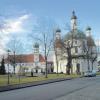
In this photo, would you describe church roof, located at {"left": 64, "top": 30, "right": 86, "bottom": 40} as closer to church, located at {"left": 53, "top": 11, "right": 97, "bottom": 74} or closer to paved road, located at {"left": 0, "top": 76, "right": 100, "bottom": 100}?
church, located at {"left": 53, "top": 11, "right": 97, "bottom": 74}

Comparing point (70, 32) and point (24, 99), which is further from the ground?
point (70, 32)

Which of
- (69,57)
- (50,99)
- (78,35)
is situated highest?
(78,35)

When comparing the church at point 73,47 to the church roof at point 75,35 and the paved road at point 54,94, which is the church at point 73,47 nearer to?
the church roof at point 75,35

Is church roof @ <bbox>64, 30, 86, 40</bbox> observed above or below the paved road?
above

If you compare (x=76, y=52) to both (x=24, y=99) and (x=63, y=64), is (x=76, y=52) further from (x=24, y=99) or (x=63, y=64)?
(x=24, y=99)

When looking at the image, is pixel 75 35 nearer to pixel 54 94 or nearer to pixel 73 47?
pixel 73 47

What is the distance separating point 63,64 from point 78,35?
99.9ft

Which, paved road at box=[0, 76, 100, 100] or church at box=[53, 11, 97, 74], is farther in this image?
church at box=[53, 11, 97, 74]

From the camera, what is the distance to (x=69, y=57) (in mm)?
87688

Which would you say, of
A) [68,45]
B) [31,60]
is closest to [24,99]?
[68,45]

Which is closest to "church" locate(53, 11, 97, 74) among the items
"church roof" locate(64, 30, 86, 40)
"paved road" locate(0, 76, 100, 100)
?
"church roof" locate(64, 30, 86, 40)

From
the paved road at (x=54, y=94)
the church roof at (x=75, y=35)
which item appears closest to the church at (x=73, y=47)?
the church roof at (x=75, y=35)

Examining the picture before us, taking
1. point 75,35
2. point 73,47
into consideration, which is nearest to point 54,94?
point 75,35

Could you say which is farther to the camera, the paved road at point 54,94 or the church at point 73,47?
the church at point 73,47
